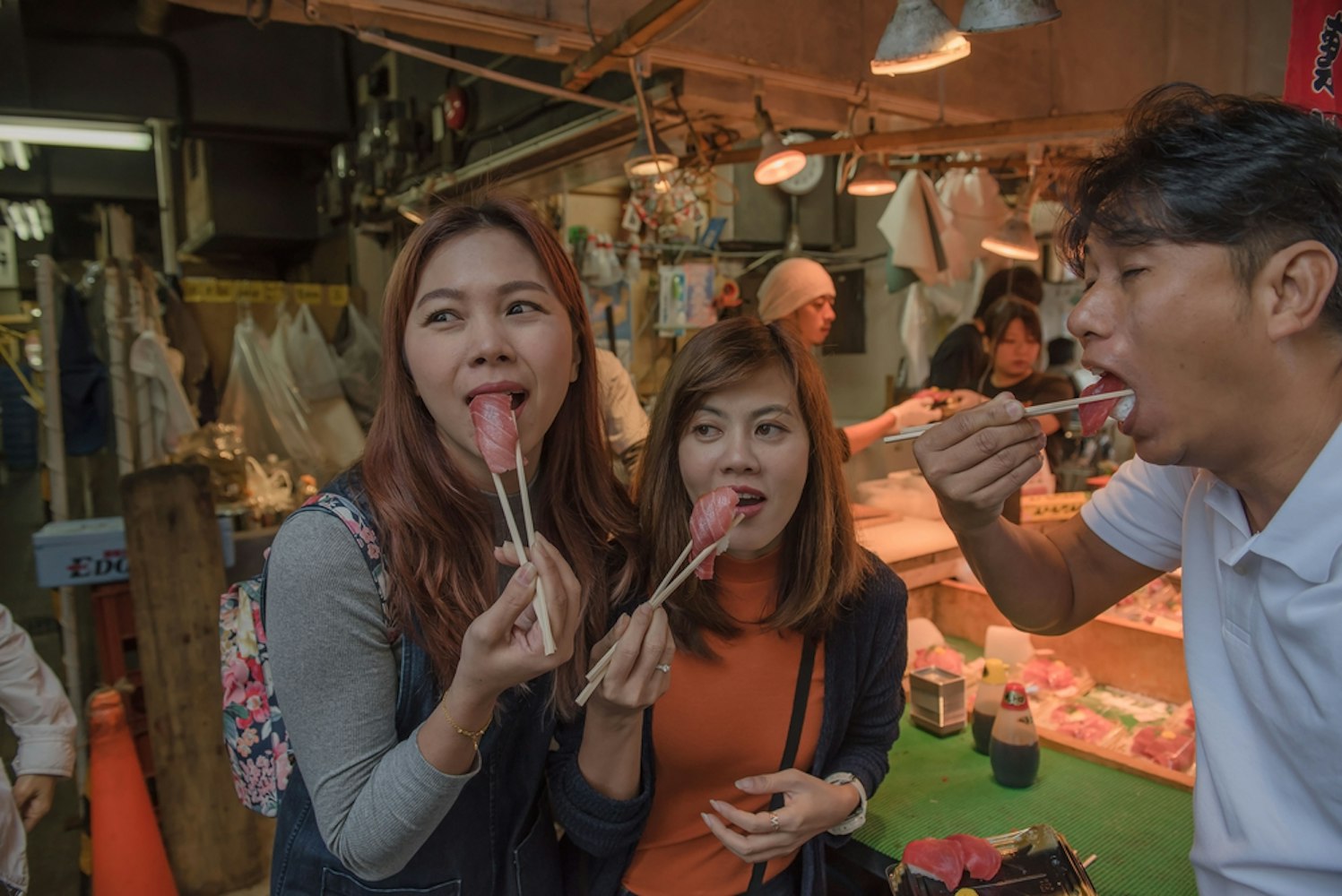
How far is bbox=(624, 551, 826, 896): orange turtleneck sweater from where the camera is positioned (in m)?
1.89

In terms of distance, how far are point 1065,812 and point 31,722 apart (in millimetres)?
3057

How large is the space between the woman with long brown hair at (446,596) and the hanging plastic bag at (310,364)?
238 inches

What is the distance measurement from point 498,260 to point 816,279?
3669mm

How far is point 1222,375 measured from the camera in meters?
1.31

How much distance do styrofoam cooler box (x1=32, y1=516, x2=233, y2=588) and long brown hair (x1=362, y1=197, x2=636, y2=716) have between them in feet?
9.21

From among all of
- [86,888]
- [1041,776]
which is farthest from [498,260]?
[86,888]

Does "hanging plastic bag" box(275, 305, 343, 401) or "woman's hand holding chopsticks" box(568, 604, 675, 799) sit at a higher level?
"hanging plastic bag" box(275, 305, 343, 401)

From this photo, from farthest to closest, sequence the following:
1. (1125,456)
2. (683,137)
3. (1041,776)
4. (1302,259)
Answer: (1125,456), (683,137), (1041,776), (1302,259)

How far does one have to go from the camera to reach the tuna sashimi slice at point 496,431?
1.39 m

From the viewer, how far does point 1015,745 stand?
8.35 feet

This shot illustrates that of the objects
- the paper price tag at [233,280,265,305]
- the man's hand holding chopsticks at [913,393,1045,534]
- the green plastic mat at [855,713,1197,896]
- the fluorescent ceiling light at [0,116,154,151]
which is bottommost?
the green plastic mat at [855,713,1197,896]

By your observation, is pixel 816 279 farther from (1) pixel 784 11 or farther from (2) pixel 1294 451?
(2) pixel 1294 451

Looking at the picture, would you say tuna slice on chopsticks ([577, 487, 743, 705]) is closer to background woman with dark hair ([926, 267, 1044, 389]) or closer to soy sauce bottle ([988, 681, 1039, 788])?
soy sauce bottle ([988, 681, 1039, 788])

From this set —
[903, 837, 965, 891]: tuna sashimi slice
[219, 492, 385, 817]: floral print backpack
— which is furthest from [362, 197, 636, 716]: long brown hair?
[903, 837, 965, 891]: tuna sashimi slice
